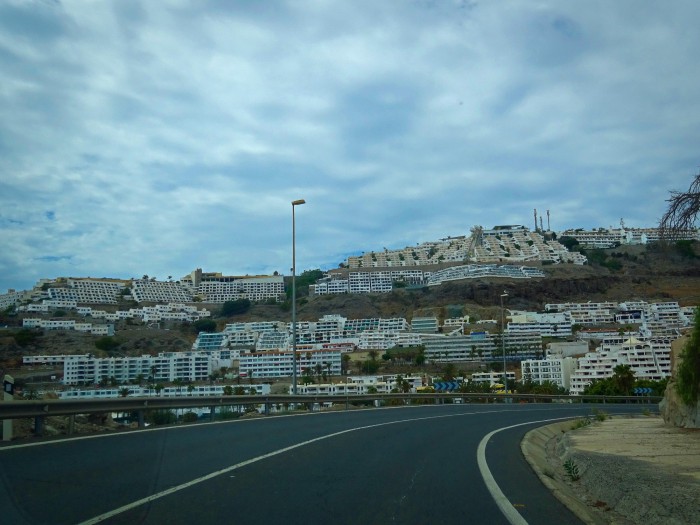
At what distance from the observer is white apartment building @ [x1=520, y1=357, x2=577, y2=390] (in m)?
66.9

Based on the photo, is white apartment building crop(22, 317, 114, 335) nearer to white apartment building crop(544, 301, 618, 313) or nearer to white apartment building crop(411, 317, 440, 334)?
white apartment building crop(411, 317, 440, 334)

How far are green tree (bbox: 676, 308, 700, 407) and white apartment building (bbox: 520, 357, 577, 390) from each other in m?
Answer: 51.6

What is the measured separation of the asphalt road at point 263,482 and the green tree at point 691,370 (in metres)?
5.00

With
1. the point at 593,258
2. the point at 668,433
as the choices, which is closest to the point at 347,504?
the point at 668,433

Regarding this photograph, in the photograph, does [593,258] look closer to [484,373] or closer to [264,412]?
[484,373]

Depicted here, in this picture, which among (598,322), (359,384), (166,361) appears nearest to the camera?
(166,361)

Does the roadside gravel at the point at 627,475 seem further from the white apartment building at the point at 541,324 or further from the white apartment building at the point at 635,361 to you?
the white apartment building at the point at 541,324

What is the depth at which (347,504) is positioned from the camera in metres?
7.56

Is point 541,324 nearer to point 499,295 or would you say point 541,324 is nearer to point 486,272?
point 499,295

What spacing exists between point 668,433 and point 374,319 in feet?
373

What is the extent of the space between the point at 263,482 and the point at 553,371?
64709mm

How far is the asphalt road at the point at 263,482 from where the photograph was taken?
6.92 metres

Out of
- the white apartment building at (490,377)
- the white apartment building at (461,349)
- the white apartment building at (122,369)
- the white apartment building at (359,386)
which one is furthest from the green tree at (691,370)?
the white apartment building at (461,349)

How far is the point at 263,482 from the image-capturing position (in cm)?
877
